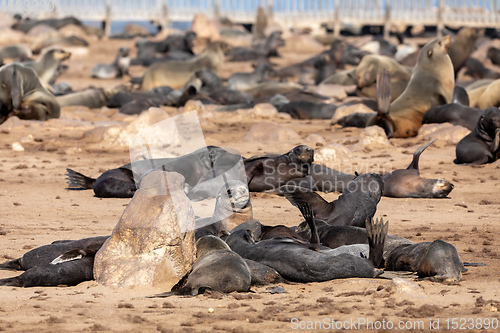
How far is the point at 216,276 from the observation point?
13.5 ft

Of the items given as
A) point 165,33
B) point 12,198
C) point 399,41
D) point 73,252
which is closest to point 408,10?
point 399,41

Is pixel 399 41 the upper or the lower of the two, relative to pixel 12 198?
lower

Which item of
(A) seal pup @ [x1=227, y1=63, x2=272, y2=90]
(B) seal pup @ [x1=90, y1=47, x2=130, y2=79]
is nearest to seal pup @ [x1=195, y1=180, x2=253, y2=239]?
(A) seal pup @ [x1=227, y1=63, x2=272, y2=90]

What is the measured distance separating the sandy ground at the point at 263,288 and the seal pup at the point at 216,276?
0.08 metres

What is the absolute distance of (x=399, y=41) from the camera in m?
33.3

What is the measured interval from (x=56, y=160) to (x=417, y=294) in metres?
6.65

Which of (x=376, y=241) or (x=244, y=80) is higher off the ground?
(x=376, y=241)

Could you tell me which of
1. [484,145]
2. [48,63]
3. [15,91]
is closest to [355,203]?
[484,145]

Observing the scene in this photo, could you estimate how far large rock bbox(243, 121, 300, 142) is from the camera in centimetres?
1063

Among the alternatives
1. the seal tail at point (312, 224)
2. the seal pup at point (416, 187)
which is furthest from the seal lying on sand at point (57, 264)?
the seal pup at point (416, 187)

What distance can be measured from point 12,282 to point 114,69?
18382mm

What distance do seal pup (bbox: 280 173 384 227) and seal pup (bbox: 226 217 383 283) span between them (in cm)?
99

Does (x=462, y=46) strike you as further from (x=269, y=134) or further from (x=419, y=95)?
(x=269, y=134)

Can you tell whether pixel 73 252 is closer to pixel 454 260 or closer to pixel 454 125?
pixel 454 260
